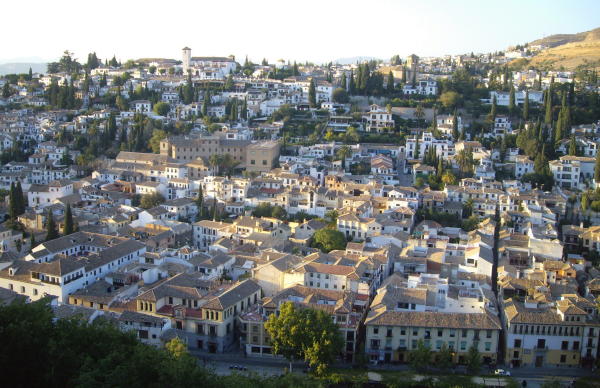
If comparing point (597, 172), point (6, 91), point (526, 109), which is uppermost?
point (6, 91)

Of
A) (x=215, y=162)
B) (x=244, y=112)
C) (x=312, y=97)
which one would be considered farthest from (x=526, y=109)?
(x=215, y=162)

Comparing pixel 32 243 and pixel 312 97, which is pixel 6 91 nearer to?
pixel 312 97

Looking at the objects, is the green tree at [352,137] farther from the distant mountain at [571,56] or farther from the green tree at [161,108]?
the distant mountain at [571,56]

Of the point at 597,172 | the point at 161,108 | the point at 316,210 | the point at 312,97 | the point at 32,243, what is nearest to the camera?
the point at 32,243

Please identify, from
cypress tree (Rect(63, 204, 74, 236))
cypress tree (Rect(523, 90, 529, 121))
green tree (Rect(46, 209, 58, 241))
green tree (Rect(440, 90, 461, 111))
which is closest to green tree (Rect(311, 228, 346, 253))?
cypress tree (Rect(63, 204, 74, 236))

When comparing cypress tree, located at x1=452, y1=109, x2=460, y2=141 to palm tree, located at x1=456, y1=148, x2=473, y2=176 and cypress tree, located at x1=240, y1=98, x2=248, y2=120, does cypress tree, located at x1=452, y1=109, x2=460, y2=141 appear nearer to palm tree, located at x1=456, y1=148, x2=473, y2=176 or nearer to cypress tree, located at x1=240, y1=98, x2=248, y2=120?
palm tree, located at x1=456, y1=148, x2=473, y2=176

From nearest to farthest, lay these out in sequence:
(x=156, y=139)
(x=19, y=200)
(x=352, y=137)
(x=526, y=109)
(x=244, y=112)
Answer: (x=19, y=200) → (x=352, y=137) → (x=156, y=139) → (x=526, y=109) → (x=244, y=112)
